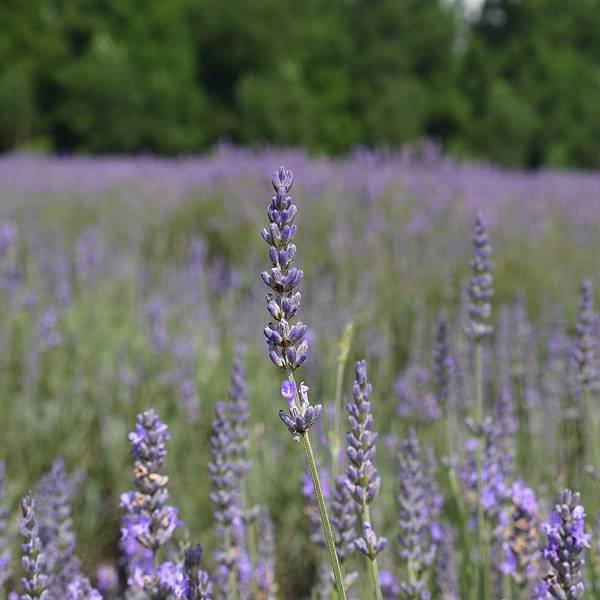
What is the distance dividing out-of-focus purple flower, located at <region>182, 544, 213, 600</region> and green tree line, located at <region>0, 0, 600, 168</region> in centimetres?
1665

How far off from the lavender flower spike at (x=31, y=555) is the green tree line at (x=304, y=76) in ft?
54.6

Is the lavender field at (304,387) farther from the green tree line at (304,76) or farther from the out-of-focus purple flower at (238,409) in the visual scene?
the green tree line at (304,76)

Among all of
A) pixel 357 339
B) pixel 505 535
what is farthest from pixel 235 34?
pixel 505 535

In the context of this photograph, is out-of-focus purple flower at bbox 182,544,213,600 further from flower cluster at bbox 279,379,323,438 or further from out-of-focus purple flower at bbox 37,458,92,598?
out-of-focus purple flower at bbox 37,458,92,598

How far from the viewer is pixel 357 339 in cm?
401

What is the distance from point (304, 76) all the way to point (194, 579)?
72.8ft

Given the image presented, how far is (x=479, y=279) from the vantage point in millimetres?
1535

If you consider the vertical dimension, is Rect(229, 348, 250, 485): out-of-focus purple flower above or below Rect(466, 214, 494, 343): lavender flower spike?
below

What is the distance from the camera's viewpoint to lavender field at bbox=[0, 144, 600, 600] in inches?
44.3

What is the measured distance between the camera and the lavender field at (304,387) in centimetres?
113

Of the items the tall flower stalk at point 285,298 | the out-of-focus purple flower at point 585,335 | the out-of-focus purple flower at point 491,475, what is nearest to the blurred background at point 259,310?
the out-of-focus purple flower at point 491,475

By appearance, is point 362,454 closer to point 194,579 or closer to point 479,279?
point 194,579

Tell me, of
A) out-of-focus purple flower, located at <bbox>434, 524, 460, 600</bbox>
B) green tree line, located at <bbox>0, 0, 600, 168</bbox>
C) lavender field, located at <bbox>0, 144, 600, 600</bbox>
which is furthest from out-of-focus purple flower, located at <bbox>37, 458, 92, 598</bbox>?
green tree line, located at <bbox>0, 0, 600, 168</bbox>

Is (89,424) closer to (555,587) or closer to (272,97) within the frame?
(555,587)
